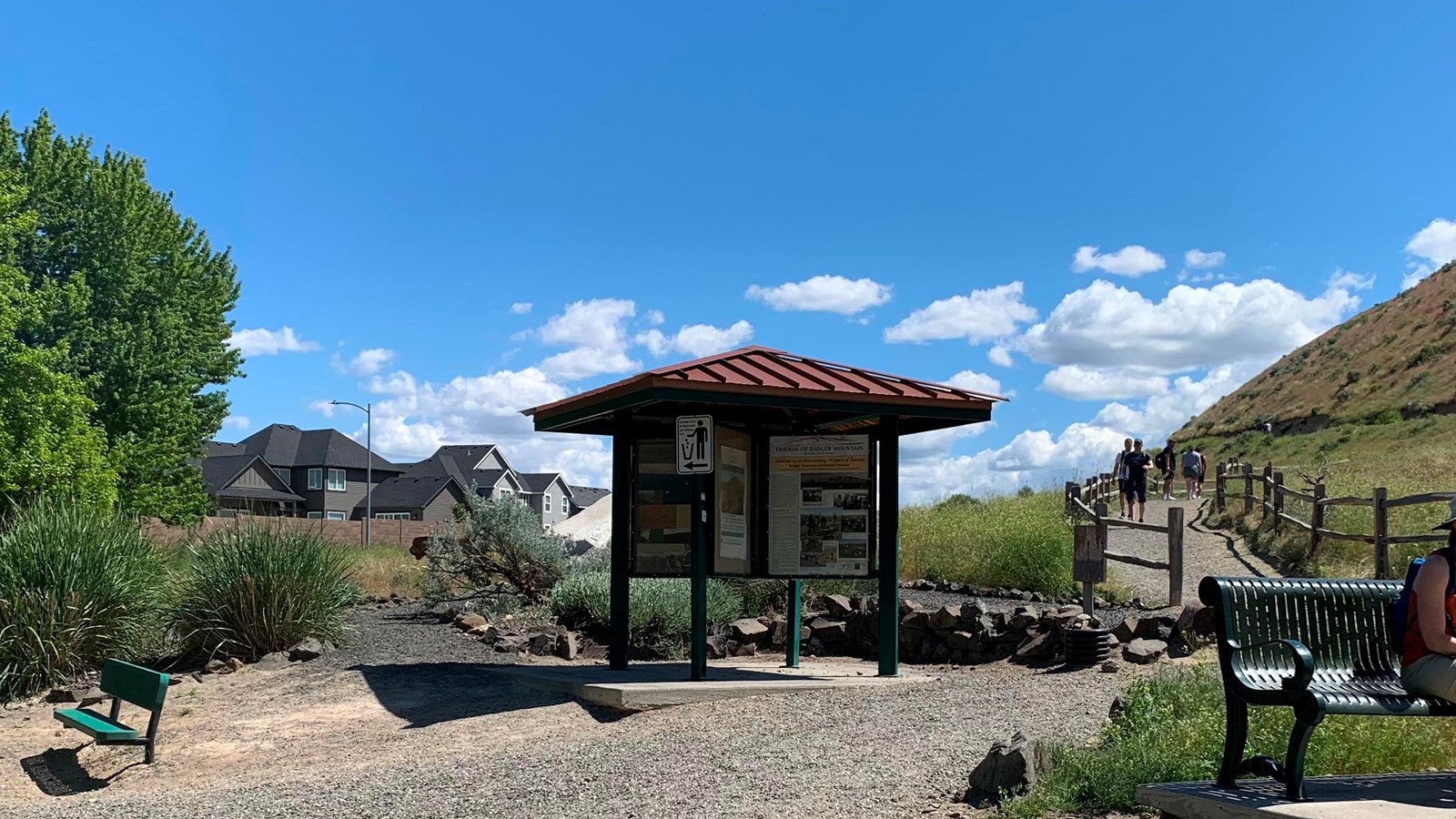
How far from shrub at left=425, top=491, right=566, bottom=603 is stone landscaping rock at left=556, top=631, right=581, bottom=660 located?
354 cm

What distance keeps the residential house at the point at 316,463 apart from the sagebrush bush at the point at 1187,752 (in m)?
65.9

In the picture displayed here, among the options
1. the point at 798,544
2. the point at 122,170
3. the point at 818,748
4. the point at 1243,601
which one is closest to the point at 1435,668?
the point at 1243,601

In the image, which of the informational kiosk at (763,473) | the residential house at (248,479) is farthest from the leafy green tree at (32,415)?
Answer: the residential house at (248,479)

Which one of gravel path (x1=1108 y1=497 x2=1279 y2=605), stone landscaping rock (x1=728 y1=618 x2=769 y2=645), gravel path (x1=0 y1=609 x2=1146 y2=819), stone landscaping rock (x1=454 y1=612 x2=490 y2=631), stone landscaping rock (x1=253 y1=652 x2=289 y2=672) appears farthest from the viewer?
gravel path (x1=1108 y1=497 x2=1279 y2=605)

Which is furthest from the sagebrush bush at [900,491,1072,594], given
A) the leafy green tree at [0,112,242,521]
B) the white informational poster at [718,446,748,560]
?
the leafy green tree at [0,112,242,521]

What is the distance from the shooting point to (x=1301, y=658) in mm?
5117

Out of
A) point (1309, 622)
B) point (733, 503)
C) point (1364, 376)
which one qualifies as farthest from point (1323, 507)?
point (1364, 376)

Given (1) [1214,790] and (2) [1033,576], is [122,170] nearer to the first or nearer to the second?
(2) [1033,576]

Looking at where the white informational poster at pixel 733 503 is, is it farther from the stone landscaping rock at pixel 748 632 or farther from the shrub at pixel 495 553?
the shrub at pixel 495 553

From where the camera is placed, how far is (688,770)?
23.5 feet

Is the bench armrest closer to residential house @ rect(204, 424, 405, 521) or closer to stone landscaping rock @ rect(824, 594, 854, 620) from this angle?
stone landscaping rock @ rect(824, 594, 854, 620)

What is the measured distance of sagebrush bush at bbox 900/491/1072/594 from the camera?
17.0m

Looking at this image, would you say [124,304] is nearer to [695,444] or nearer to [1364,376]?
[695,444]

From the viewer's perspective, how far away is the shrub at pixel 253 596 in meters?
12.9
